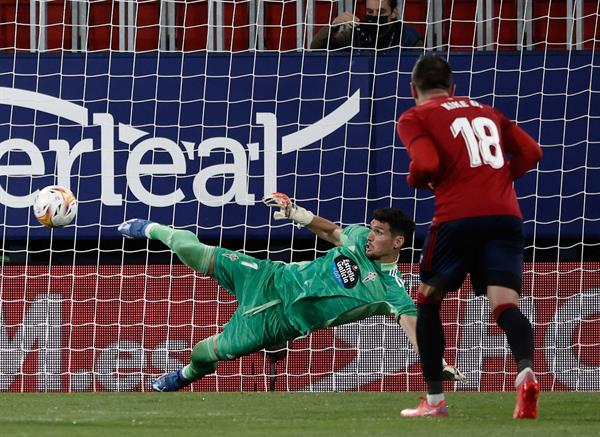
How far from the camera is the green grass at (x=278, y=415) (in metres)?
6.07

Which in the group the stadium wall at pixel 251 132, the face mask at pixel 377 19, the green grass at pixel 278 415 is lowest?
the green grass at pixel 278 415

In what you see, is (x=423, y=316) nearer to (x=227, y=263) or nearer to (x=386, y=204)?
(x=227, y=263)

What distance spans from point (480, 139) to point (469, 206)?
1.02 ft

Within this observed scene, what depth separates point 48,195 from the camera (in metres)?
8.75

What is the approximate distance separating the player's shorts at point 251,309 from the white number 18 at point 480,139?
101 inches

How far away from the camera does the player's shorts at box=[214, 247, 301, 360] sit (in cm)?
876

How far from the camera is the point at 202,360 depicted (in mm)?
8719

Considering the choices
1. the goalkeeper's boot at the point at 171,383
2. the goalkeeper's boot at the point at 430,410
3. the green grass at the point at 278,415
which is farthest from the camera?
the goalkeeper's boot at the point at 171,383

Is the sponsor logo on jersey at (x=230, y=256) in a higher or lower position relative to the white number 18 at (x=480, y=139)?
lower

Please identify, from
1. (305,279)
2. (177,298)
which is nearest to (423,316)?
(305,279)

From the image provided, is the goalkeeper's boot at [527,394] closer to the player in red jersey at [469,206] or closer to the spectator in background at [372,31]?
the player in red jersey at [469,206]

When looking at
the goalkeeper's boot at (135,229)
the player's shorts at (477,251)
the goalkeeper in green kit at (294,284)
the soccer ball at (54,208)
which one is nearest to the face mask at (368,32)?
the goalkeeper in green kit at (294,284)

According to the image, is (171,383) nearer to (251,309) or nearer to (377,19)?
(251,309)

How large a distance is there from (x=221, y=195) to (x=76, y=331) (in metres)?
1.47
